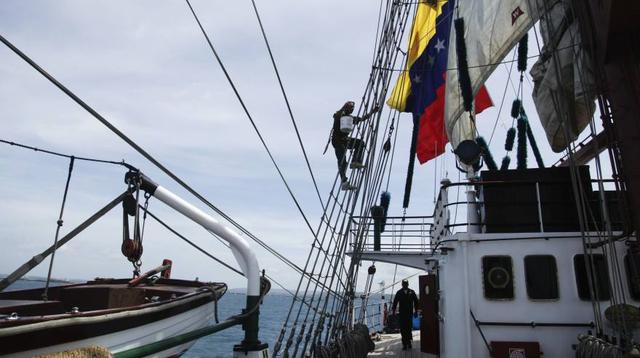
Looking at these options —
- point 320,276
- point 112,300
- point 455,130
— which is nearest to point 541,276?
point 320,276

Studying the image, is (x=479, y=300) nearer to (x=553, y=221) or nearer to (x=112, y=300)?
(x=553, y=221)

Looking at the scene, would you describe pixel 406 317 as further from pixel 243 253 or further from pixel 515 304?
pixel 243 253

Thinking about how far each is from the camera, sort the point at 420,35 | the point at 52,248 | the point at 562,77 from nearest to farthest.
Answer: the point at 52,248 < the point at 562,77 < the point at 420,35

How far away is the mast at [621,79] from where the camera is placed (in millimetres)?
5480

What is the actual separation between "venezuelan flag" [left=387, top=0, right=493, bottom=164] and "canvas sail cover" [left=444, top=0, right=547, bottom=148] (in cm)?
105

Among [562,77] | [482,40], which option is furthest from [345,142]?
[482,40]

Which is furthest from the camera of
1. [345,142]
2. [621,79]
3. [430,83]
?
[430,83]

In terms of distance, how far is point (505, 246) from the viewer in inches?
289

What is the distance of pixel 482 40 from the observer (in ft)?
41.6

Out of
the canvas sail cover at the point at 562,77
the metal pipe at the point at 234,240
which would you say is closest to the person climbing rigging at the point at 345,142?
the canvas sail cover at the point at 562,77

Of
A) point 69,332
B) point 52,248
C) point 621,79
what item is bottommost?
point 69,332

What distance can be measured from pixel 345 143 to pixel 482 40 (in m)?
6.96

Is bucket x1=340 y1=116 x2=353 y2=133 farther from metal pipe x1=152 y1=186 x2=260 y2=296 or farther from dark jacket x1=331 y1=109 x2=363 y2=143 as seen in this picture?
metal pipe x1=152 y1=186 x2=260 y2=296

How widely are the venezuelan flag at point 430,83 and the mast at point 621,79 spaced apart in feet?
28.3
